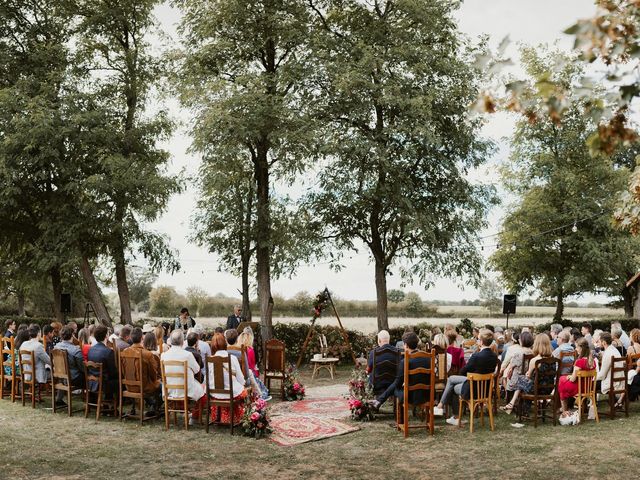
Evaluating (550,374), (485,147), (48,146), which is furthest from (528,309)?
(550,374)

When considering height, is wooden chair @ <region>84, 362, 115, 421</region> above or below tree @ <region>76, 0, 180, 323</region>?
below

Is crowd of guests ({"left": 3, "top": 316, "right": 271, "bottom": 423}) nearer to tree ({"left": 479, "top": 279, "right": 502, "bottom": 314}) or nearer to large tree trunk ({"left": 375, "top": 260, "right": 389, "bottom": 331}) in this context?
large tree trunk ({"left": 375, "top": 260, "right": 389, "bottom": 331})

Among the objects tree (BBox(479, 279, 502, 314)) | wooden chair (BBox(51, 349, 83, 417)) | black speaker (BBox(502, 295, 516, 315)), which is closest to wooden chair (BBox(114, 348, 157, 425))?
wooden chair (BBox(51, 349, 83, 417))

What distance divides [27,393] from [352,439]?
24.2 feet

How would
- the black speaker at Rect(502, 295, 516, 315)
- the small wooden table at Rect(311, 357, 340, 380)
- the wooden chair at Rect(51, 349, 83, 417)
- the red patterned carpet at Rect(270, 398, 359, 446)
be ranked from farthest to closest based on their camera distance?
the black speaker at Rect(502, 295, 516, 315) → the small wooden table at Rect(311, 357, 340, 380) → the wooden chair at Rect(51, 349, 83, 417) → the red patterned carpet at Rect(270, 398, 359, 446)

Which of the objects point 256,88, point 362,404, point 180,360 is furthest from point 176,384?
point 256,88

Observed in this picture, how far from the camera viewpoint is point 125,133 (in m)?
26.7

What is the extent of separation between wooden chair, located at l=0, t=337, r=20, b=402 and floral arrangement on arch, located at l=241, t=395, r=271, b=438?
5842 mm

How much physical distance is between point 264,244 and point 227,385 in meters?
13.3

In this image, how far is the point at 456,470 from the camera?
28.8 ft

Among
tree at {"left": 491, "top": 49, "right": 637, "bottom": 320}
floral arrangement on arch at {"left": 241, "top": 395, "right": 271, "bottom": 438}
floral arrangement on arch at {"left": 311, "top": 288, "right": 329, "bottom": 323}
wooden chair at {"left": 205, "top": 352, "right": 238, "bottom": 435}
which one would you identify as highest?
tree at {"left": 491, "top": 49, "right": 637, "bottom": 320}

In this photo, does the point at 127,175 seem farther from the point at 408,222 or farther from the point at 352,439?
the point at 352,439

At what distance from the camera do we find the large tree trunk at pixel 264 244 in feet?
81.5

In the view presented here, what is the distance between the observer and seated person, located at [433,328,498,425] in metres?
11.2
